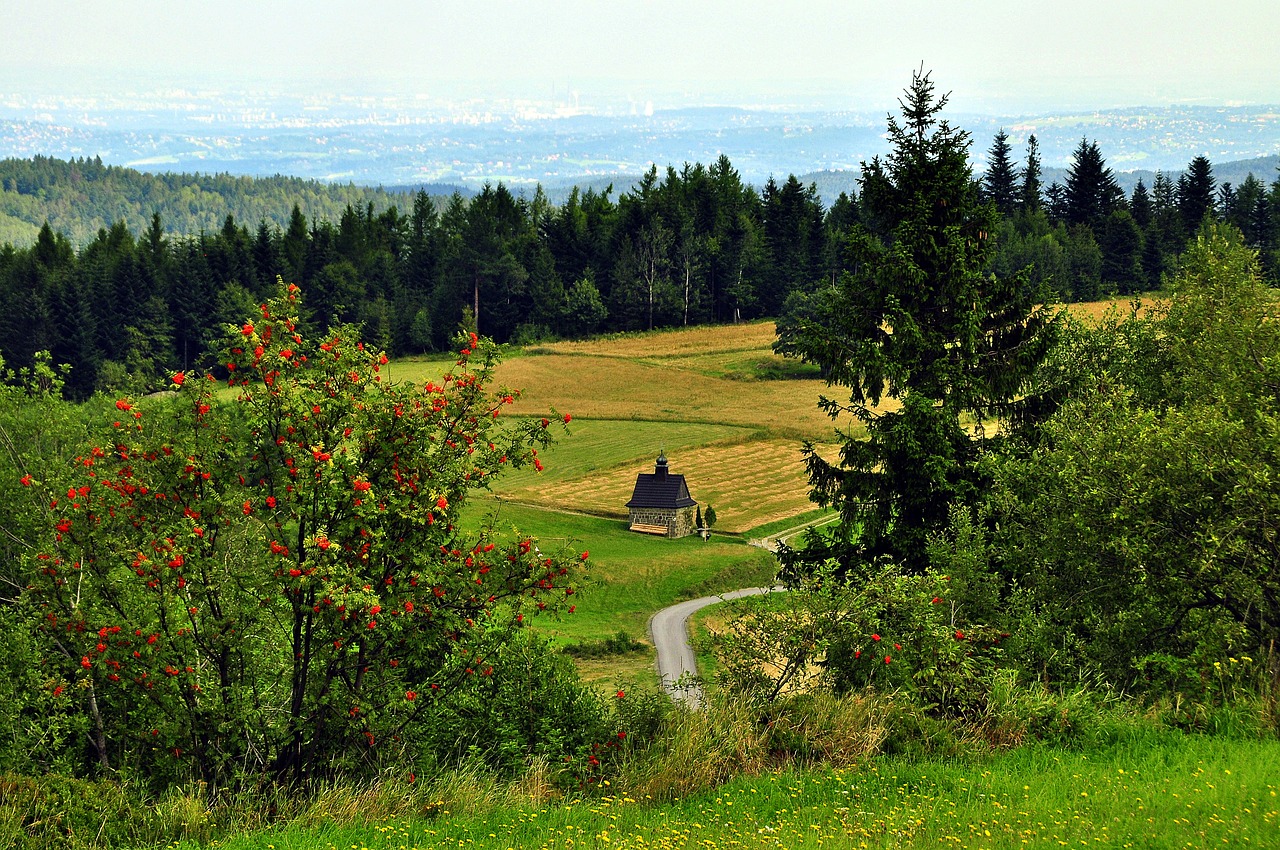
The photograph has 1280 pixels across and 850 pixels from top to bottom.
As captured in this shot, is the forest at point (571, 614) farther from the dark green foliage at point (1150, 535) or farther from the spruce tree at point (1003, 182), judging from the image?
the spruce tree at point (1003, 182)

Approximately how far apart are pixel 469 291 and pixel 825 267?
42.8 meters

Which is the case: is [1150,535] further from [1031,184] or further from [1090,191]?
[1031,184]

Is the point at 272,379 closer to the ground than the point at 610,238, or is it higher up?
closer to the ground

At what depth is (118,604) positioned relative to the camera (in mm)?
13281

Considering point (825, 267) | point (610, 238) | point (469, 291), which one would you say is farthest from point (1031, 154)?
point (469, 291)

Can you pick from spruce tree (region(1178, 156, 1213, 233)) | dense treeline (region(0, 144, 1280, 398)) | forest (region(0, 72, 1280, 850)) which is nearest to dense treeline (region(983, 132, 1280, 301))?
spruce tree (region(1178, 156, 1213, 233))

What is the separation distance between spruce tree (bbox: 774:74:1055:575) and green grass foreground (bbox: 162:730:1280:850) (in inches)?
474

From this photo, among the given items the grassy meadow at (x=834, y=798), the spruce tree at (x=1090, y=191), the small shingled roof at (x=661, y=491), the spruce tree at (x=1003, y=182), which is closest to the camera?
the grassy meadow at (x=834, y=798)

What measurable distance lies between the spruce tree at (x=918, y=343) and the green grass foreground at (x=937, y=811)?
12034mm

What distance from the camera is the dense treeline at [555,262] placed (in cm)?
12012

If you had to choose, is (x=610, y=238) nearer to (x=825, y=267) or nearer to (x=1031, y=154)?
(x=825, y=267)

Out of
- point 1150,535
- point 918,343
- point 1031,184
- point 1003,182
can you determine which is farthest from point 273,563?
point 1031,184

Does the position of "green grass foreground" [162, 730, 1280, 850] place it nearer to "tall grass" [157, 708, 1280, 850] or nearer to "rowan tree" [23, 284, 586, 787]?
"tall grass" [157, 708, 1280, 850]

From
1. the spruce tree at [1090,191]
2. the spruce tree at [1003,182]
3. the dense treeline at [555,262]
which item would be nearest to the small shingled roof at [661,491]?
the dense treeline at [555,262]
